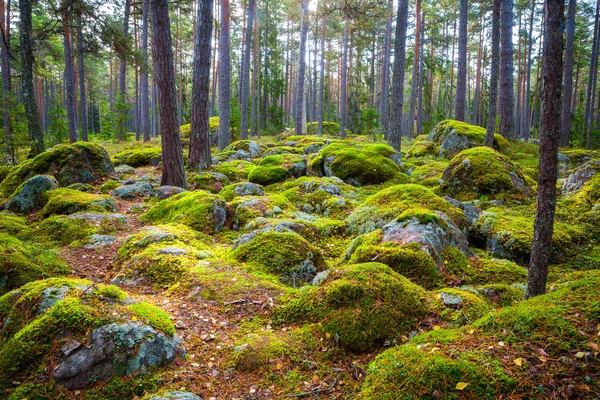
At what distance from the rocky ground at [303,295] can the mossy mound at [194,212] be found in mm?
35

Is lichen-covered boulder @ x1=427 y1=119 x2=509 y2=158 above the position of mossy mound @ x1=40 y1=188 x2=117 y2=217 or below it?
above

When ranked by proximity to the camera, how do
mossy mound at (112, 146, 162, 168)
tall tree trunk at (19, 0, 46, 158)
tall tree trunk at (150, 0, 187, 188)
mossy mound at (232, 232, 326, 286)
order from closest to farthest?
mossy mound at (232, 232, 326, 286), tall tree trunk at (150, 0, 187, 188), tall tree trunk at (19, 0, 46, 158), mossy mound at (112, 146, 162, 168)

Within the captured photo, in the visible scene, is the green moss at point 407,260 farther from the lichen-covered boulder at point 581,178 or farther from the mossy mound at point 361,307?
the lichen-covered boulder at point 581,178

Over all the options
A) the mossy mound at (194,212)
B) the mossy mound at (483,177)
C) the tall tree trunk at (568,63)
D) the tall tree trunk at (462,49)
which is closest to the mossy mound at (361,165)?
the mossy mound at (483,177)

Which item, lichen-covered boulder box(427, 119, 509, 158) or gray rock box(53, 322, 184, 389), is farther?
lichen-covered boulder box(427, 119, 509, 158)

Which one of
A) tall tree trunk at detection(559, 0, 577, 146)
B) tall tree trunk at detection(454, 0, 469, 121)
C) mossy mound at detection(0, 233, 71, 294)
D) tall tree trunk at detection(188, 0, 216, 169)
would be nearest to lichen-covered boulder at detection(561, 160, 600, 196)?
mossy mound at detection(0, 233, 71, 294)

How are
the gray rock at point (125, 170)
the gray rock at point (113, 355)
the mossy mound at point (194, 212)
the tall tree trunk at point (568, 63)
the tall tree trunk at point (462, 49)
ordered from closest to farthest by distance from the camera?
1. the gray rock at point (113, 355)
2. the mossy mound at point (194, 212)
3. the gray rock at point (125, 170)
4. the tall tree trunk at point (462, 49)
5. the tall tree trunk at point (568, 63)

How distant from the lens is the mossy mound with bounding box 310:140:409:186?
9.52 m

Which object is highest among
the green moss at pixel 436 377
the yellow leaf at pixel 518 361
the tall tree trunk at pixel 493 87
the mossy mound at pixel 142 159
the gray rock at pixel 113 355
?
the tall tree trunk at pixel 493 87

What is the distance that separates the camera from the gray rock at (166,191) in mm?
8414

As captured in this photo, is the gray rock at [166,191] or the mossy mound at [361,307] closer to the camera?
the mossy mound at [361,307]

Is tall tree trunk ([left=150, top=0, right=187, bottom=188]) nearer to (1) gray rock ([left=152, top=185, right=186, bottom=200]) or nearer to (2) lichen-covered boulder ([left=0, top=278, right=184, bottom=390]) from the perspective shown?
(1) gray rock ([left=152, top=185, right=186, bottom=200])

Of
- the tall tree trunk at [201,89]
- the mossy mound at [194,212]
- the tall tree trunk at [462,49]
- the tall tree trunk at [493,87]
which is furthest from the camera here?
the tall tree trunk at [462,49]

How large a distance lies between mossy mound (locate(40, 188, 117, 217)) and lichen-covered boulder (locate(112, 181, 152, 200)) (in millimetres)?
1097
